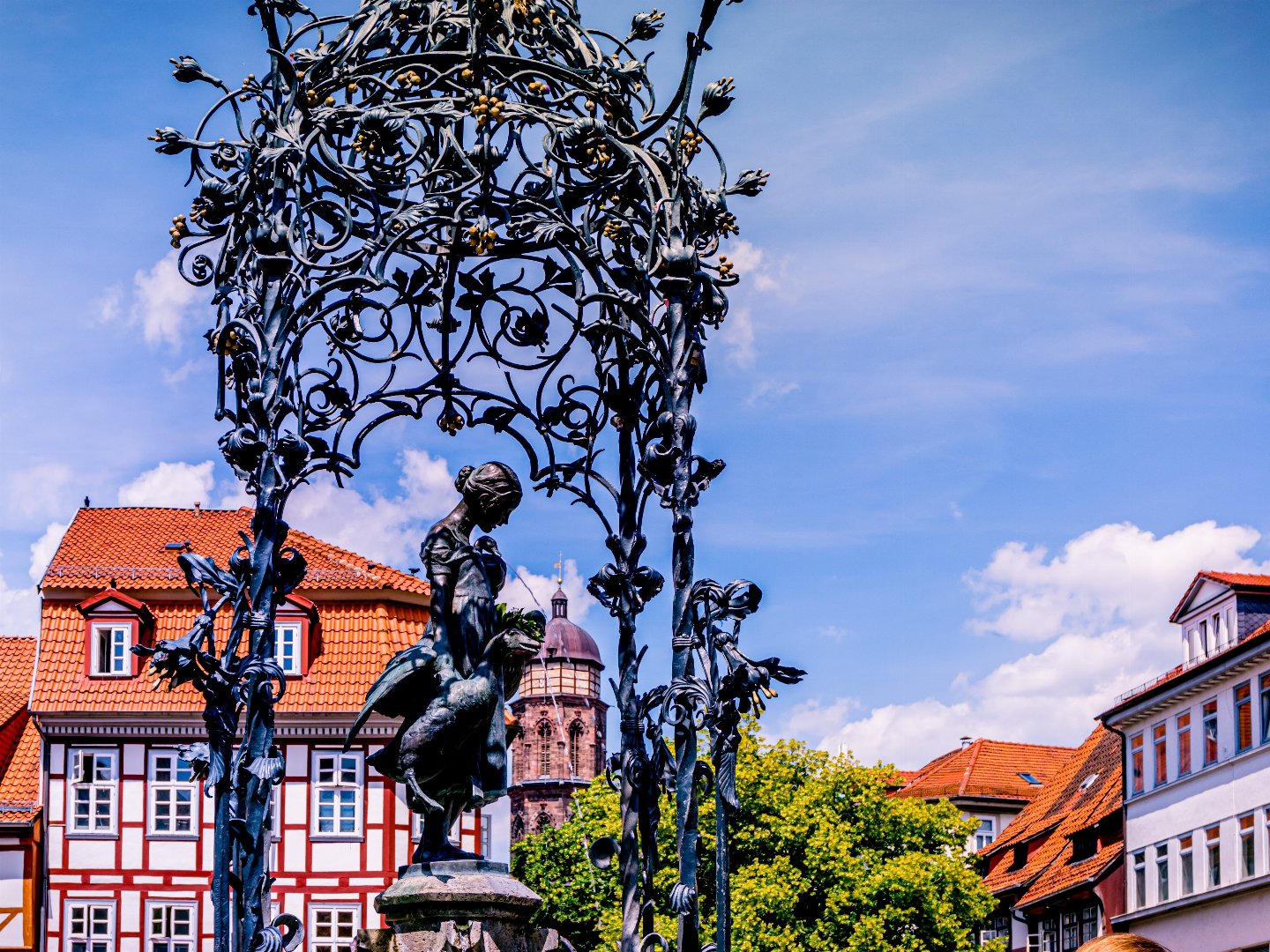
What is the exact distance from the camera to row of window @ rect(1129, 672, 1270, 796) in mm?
48562

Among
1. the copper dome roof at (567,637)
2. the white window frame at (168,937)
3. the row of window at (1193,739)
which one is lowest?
the white window frame at (168,937)

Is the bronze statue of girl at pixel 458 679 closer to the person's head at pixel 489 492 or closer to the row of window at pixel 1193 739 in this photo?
the person's head at pixel 489 492

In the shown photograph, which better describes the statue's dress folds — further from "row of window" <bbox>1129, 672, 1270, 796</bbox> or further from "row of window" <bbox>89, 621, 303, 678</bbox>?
"row of window" <bbox>89, 621, 303, 678</bbox>

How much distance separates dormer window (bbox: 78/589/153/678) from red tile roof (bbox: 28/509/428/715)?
261 millimetres

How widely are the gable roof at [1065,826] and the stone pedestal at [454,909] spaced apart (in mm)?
49537

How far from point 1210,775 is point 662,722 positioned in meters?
43.7

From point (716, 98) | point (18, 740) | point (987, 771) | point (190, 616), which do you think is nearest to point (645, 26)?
point (716, 98)

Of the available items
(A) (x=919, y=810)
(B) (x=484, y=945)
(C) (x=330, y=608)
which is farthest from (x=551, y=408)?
(A) (x=919, y=810)

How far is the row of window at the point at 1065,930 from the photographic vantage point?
6012cm

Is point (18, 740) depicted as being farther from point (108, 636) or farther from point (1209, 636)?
point (1209, 636)

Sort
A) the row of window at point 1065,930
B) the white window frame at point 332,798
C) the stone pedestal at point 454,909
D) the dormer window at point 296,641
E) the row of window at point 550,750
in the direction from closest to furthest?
the stone pedestal at point 454,909 < the white window frame at point 332,798 < the dormer window at point 296,641 < the row of window at point 1065,930 < the row of window at point 550,750

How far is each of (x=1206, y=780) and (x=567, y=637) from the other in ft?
391

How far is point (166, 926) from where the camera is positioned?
1982 inches

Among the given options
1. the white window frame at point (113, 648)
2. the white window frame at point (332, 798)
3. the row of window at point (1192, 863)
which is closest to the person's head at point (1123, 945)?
the row of window at point (1192, 863)
